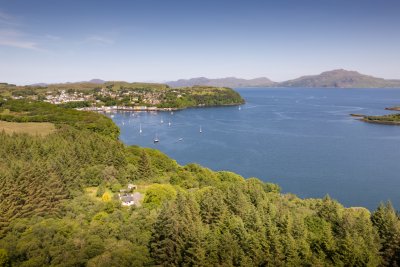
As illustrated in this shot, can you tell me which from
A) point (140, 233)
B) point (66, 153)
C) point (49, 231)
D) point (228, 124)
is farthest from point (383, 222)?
point (228, 124)

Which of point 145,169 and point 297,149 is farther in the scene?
point 297,149

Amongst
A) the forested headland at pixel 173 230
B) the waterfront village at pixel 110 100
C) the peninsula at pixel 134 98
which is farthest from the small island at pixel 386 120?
the forested headland at pixel 173 230

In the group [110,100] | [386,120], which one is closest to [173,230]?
[386,120]

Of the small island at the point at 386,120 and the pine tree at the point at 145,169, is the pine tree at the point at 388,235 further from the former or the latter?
the small island at the point at 386,120

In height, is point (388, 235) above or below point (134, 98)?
below

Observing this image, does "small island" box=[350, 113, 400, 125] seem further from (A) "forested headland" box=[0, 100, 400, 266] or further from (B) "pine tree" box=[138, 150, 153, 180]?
(B) "pine tree" box=[138, 150, 153, 180]

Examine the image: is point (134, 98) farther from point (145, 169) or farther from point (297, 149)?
point (145, 169)
